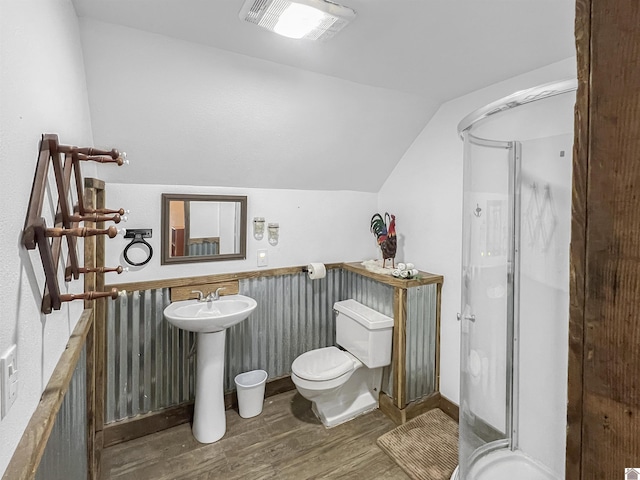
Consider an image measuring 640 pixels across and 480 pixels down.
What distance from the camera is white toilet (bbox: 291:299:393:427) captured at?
7.77 feet

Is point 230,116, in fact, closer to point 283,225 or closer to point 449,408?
point 283,225

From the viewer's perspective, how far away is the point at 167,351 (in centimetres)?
242

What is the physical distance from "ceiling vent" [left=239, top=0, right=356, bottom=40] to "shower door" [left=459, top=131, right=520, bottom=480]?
889 mm

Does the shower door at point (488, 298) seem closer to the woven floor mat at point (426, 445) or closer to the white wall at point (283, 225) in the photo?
the woven floor mat at point (426, 445)

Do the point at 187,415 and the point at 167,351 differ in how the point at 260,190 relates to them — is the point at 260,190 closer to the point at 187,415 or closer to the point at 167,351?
the point at 167,351

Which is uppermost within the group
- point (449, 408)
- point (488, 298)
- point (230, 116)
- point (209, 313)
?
point (230, 116)

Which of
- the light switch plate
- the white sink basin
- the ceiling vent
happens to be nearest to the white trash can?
the white sink basin

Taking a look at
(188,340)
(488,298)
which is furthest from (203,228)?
(488,298)

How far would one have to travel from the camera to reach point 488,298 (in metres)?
1.88

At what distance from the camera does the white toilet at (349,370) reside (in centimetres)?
237

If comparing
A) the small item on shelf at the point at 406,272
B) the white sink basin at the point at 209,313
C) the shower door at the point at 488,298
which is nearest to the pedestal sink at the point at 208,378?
the white sink basin at the point at 209,313

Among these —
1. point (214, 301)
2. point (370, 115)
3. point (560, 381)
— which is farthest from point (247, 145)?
point (560, 381)

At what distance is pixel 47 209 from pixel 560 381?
2355mm

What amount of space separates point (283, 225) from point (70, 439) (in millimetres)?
1907
